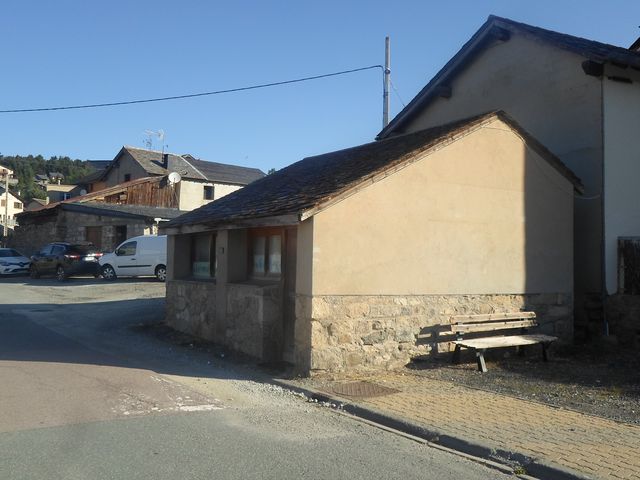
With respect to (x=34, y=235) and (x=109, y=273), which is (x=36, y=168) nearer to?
(x=34, y=235)

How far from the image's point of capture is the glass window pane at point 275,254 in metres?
10.7

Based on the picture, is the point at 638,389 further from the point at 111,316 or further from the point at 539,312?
the point at 111,316

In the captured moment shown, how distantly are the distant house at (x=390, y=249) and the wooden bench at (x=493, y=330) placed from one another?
217 mm

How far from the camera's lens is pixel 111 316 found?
52.0ft

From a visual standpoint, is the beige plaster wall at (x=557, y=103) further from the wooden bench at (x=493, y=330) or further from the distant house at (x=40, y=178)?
the distant house at (x=40, y=178)

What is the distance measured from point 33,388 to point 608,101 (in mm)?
12068

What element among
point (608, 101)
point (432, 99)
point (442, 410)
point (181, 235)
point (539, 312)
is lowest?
point (442, 410)

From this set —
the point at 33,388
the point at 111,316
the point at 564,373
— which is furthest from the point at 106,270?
the point at 564,373

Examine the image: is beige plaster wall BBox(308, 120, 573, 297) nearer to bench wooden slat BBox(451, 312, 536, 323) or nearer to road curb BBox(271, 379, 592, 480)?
bench wooden slat BBox(451, 312, 536, 323)

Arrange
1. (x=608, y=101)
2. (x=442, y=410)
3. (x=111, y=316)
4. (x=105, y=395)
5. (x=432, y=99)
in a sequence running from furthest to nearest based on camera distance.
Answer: (x=432, y=99), (x=111, y=316), (x=608, y=101), (x=105, y=395), (x=442, y=410)

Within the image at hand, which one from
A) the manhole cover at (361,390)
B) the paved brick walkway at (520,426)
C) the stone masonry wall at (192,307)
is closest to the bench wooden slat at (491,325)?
the paved brick walkway at (520,426)

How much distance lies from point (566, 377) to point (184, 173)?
121ft

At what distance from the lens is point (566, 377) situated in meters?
9.24

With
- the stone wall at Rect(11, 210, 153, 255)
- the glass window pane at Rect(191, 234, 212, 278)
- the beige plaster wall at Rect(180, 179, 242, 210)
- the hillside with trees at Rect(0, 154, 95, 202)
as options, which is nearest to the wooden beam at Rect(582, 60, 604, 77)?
the glass window pane at Rect(191, 234, 212, 278)
